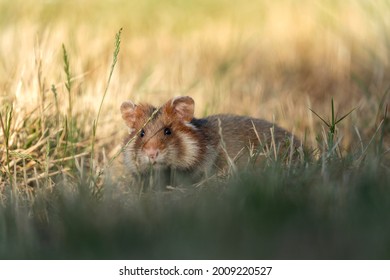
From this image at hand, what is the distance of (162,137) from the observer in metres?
6.12

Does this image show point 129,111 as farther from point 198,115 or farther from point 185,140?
point 198,115

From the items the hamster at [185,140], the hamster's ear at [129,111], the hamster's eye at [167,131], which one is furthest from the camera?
the hamster's ear at [129,111]

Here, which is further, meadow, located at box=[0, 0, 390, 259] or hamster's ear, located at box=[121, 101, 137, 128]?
hamster's ear, located at box=[121, 101, 137, 128]

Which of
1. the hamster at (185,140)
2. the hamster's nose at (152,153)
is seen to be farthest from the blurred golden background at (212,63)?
the hamster's nose at (152,153)

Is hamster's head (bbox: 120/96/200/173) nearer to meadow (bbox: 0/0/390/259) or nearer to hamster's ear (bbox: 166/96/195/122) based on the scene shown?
hamster's ear (bbox: 166/96/195/122)

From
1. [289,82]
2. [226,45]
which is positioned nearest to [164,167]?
[289,82]

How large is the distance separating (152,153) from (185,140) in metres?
0.37

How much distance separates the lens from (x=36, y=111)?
23.5 ft

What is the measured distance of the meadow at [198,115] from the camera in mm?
4301

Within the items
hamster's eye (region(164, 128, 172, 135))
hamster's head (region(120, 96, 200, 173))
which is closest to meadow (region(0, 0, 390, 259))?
hamster's head (region(120, 96, 200, 173))

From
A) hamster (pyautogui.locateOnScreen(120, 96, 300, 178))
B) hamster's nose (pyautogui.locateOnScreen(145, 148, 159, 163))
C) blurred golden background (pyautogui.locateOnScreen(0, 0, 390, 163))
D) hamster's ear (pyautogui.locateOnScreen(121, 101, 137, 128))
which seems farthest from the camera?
blurred golden background (pyautogui.locateOnScreen(0, 0, 390, 163))

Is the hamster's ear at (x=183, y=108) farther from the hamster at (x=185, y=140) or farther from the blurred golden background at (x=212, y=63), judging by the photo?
the blurred golden background at (x=212, y=63)

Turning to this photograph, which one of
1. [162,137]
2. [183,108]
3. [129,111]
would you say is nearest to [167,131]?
[162,137]

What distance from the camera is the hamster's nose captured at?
594 cm
